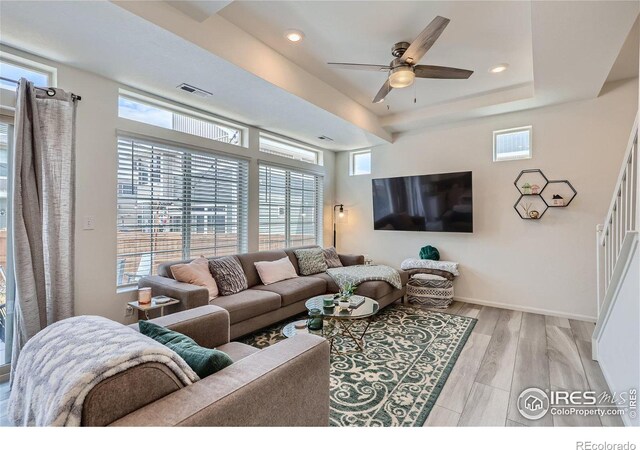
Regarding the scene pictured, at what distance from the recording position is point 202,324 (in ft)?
5.95

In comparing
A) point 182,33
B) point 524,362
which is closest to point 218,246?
point 182,33

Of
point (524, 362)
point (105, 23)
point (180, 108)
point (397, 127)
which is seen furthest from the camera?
point (397, 127)

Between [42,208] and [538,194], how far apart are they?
17.5 ft

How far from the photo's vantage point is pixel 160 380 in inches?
37.9

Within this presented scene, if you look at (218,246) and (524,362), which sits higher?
(218,246)

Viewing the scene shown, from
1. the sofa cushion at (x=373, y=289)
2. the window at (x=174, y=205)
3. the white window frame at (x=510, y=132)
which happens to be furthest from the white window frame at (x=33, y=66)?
the white window frame at (x=510, y=132)

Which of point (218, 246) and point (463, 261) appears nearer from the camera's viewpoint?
point (218, 246)

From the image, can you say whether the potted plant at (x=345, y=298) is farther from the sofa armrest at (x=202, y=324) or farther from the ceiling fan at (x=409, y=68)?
the ceiling fan at (x=409, y=68)

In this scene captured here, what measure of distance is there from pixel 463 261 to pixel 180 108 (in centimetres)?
442

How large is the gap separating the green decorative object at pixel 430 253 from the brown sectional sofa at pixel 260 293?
646 mm

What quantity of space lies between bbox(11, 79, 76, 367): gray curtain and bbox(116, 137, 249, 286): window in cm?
57
